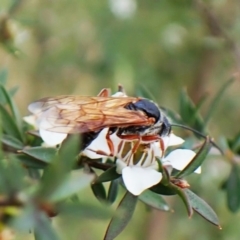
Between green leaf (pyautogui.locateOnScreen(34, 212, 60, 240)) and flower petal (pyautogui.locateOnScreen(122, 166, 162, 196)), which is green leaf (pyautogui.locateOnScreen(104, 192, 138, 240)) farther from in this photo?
green leaf (pyautogui.locateOnScreen(34, 212, 60, 240))

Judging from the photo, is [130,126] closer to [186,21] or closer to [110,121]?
[110,121]

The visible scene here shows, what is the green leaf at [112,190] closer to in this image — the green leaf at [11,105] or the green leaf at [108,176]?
the green leaf at [108,176]

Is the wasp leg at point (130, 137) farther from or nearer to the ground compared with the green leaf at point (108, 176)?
farther from the ground

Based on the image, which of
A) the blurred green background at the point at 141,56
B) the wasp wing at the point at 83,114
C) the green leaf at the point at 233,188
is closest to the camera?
the wasp wing at the point at 83,114

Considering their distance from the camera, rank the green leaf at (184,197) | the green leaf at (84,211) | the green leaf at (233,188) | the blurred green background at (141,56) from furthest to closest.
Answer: the blurred green background at (141,56), the green leaf at (233,188), the green leaf at (184,197), the green leaf at (84,211)

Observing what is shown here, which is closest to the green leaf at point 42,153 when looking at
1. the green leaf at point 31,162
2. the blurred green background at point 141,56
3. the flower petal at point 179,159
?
the green leaf at point 31,162

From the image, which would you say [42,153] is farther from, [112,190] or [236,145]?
[236,145]

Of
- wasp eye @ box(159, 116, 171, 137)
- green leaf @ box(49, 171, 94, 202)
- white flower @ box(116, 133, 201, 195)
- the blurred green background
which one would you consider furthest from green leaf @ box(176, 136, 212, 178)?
the blurred green background

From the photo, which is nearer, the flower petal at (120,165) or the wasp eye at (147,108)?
the flower petal at (120,165)
